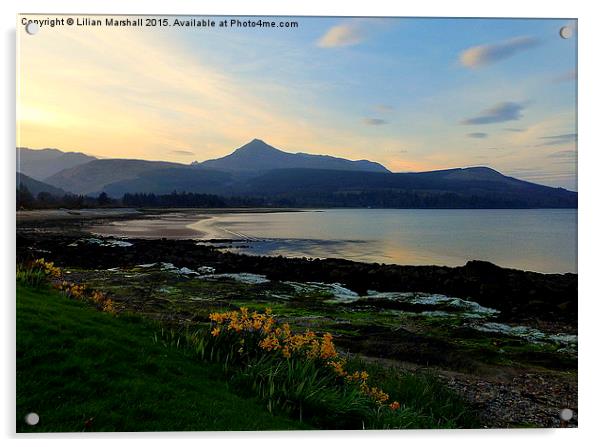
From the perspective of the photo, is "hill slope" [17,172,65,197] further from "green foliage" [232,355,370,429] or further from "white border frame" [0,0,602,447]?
"green foliage" [232,355,370,429]

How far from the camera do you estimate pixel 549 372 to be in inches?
223

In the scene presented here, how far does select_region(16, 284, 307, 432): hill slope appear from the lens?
4.44m

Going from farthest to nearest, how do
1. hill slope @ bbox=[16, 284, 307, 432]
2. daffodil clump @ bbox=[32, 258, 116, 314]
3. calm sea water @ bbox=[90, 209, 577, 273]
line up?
calm sea water @ bbox=[90, 209, 577, 273] → daffodil clump @ bbox=[32, 258, 116, 314] → hill slope @ bbox=[16, 284, 307, 432]

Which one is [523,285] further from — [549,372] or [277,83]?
[277,83]

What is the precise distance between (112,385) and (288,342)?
1846 millimetres

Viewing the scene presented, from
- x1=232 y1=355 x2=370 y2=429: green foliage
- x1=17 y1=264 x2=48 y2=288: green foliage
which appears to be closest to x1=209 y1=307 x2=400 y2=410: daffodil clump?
x1=232 y1=355 x2=370 y2=429: green foliage

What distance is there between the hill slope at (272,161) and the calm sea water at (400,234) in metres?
0.64

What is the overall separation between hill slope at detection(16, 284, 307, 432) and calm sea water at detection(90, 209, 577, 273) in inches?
61.2

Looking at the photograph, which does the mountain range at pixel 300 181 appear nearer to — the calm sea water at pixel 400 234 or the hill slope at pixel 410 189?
the hill slope at pixel 410 189

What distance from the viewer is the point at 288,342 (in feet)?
17.5

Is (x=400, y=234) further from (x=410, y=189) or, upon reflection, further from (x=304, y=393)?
(x=304, y=393)

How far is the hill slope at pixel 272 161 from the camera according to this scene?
19.4 ft

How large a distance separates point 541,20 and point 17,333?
7.01 metres
